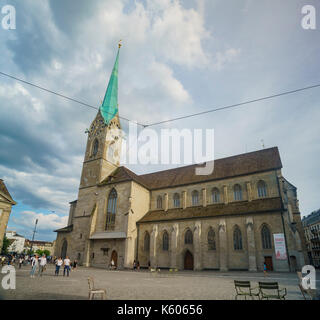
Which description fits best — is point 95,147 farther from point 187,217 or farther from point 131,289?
point 131,289

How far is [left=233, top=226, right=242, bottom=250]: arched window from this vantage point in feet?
88.4

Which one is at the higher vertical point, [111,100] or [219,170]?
[111,100]

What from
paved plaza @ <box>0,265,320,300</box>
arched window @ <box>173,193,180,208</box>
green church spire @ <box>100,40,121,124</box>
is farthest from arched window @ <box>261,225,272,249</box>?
green church spire @ <box>100,40,121,124</box>

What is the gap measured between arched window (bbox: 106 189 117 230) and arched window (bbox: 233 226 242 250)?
17329 mm

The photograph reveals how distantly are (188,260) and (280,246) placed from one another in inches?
456

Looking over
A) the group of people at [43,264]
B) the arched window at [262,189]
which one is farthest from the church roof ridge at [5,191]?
the arched window at [262,189]

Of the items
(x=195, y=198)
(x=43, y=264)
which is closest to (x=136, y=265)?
(x=195, y=198)

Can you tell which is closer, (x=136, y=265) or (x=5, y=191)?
(x=136, y=265)

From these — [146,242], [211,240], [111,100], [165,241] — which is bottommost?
[146,242]

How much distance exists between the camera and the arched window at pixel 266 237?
2530 cm

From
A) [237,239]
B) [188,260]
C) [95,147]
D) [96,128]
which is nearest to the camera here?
[237,239]

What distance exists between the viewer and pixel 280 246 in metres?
24.1
